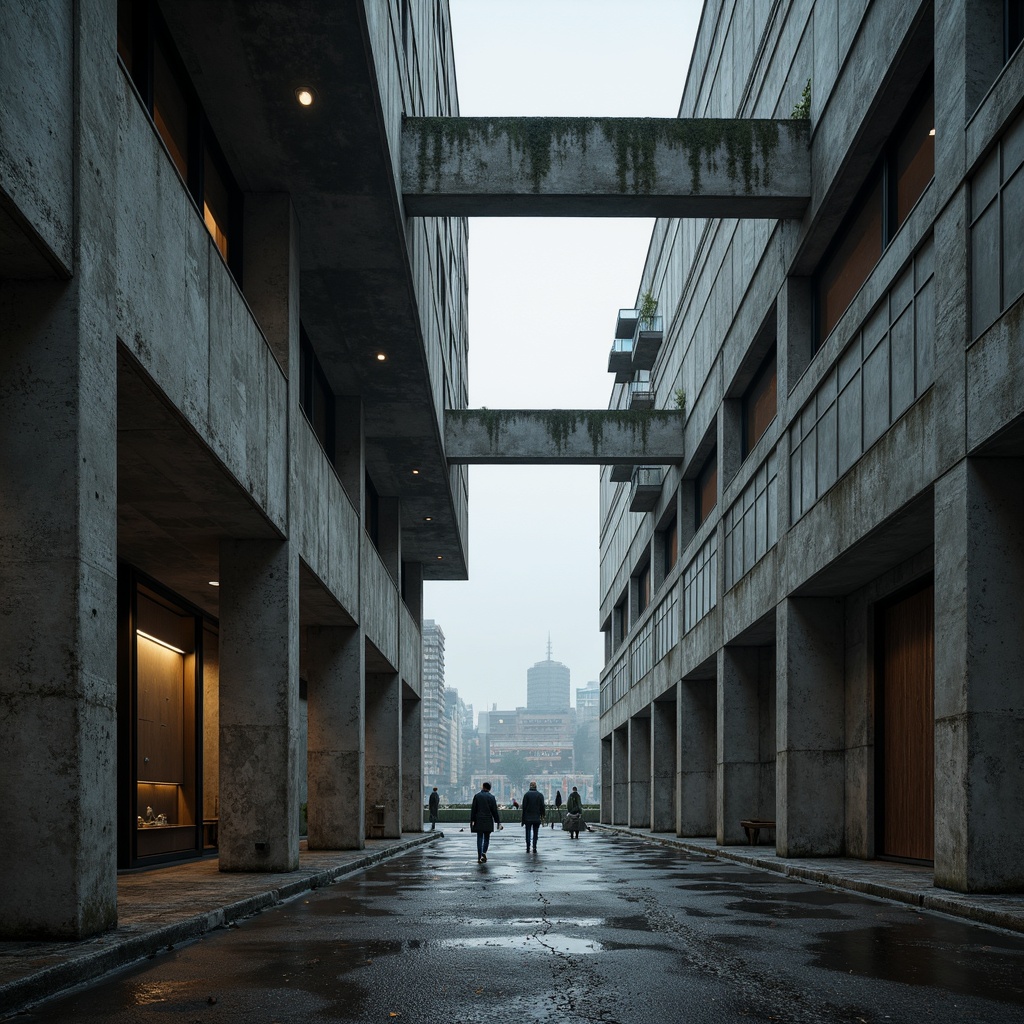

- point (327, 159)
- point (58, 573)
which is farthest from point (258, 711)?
point (58, 573)

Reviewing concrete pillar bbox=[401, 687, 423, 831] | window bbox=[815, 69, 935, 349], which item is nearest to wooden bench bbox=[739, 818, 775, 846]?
window bbox=[815, 69, 935, 349]

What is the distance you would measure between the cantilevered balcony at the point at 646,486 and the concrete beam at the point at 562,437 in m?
4.67

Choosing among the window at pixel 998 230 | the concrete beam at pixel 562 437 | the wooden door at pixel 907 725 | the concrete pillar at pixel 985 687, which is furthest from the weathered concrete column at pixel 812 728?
the concrete beam at pixel 562 437

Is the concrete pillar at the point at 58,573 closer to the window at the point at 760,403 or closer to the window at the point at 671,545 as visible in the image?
the window at the point at 760,403

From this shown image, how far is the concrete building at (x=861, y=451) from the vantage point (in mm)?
14430

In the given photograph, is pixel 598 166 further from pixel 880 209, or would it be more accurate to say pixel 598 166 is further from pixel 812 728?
pixel 812 728

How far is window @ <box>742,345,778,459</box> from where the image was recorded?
1102 inches

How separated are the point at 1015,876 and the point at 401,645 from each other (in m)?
23.9

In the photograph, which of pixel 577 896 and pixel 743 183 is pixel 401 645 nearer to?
pixel 743 183

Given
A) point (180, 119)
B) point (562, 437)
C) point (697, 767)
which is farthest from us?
point (697, 767)

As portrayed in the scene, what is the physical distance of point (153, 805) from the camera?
71.7 feet

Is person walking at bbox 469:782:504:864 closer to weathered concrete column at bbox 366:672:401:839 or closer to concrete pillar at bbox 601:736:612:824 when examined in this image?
weathered concrete column at bbox 366:672:401:839

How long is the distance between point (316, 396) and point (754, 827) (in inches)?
544

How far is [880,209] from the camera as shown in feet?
67.6
